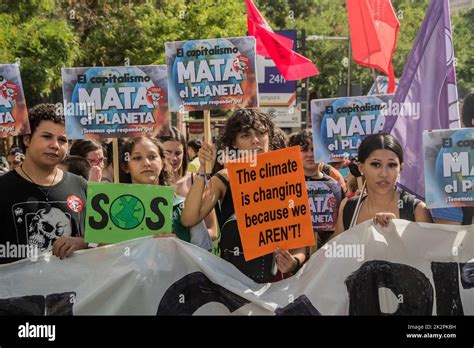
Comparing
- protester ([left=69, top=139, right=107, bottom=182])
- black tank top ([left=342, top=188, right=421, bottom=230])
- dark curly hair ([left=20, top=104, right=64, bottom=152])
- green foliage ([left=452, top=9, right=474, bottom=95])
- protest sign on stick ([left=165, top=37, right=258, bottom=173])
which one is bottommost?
black tank top ([left=342, top=188, right=421, bottom=230])

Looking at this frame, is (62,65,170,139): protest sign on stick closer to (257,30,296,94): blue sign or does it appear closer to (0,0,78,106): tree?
(257,30,296,94): blue sign

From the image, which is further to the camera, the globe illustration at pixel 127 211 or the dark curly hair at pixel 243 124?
the dark curly hair at pixel 243 124

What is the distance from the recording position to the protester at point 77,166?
6.64 meters

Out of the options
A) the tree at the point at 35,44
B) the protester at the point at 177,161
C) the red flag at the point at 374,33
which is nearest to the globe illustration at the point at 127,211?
the protester at the point at 177,161

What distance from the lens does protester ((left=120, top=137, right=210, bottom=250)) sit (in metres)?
5.37

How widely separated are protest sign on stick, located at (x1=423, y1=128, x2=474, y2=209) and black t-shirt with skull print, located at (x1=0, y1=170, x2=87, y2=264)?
194 cm

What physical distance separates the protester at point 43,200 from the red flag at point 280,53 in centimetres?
207

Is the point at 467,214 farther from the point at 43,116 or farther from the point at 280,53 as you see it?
the point at 43,116

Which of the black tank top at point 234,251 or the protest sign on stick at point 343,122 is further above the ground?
the protest sign on stick at point 343,122

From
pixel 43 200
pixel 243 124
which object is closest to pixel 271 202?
pixel 243 124

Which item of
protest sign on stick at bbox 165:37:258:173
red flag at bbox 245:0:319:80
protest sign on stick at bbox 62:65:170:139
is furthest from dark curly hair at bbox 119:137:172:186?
red flag at bbox 245:0:319:80

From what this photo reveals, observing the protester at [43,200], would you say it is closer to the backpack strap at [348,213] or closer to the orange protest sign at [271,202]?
the orange protest sign at [271,202]

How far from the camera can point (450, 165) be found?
496 centimetres

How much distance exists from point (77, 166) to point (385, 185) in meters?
2.55
